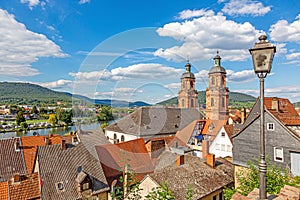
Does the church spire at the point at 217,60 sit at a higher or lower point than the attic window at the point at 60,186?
higher

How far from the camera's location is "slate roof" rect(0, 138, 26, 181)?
2059cm

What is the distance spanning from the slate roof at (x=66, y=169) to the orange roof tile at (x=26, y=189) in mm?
529

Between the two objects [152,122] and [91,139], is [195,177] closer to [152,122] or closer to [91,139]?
[91,139]

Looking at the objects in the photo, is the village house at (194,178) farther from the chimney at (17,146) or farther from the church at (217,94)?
the church at (217,94)

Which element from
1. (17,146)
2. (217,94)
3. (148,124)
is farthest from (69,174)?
(217,94)

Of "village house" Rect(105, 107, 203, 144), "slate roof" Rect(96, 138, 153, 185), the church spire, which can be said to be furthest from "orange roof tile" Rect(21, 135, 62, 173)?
the church spire

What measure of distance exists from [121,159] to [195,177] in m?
9.13

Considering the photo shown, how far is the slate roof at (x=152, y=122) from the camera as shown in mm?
37403

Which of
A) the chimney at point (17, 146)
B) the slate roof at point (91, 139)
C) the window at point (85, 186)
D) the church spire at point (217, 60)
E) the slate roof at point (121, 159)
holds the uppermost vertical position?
the church spire at point (217, 60)

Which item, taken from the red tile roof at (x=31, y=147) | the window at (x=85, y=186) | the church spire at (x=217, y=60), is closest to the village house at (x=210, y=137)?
the window at (x=85, y=186)

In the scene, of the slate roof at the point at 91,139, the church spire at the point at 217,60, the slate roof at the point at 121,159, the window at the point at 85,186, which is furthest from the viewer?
the church spire at the point at 217,60

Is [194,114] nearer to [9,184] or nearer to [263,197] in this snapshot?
[9,184]

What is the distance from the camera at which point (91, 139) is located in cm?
2484

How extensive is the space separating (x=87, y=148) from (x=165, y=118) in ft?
76.4
